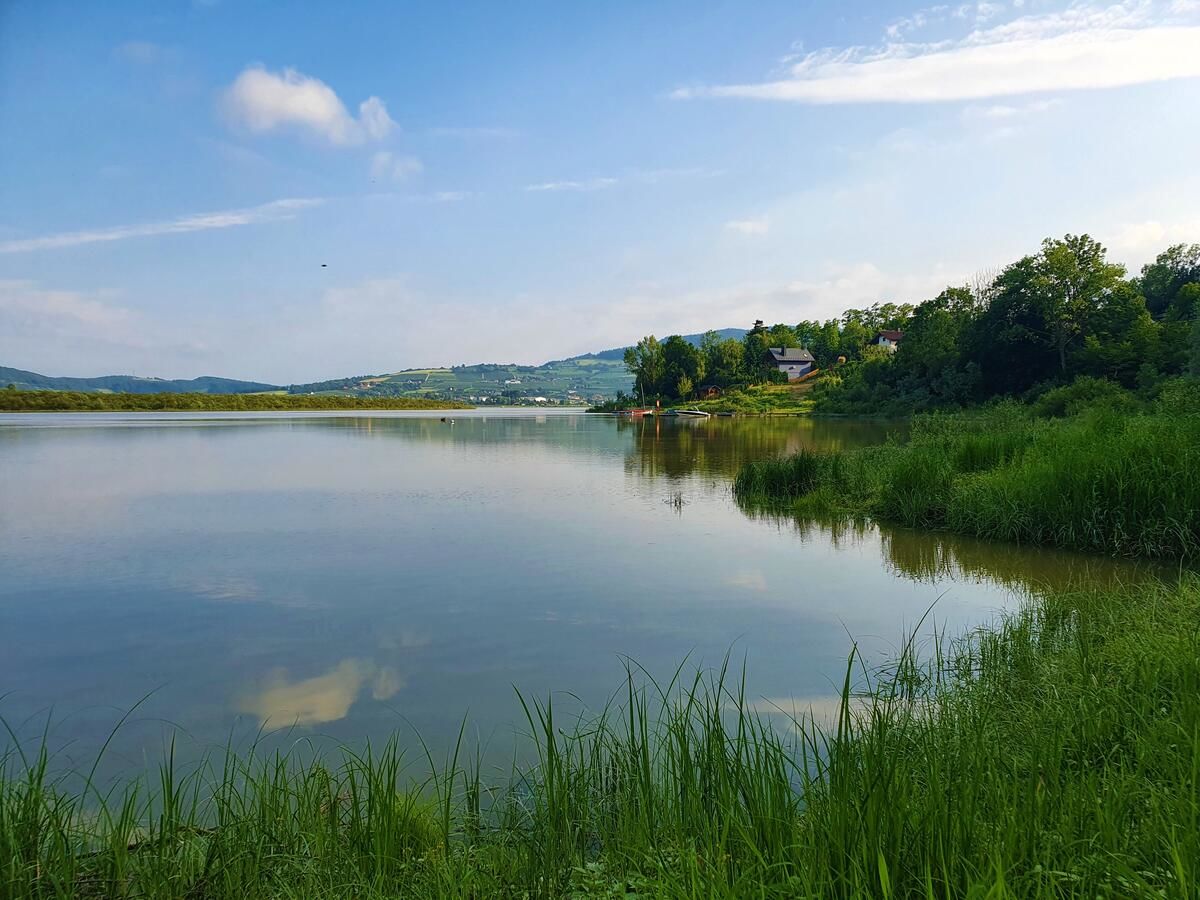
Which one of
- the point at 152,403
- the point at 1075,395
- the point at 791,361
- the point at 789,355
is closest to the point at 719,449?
the point at 1075,395

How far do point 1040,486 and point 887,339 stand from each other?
107 metres

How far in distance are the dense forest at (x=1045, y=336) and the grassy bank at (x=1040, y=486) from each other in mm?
20954

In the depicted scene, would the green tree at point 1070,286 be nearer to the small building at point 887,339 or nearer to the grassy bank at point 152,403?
the small building at point 887,339

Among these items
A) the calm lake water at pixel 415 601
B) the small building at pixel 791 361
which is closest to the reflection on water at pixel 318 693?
the calm lake water at pixel 415 601

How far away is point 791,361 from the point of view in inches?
4363

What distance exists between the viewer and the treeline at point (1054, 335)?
43.5m

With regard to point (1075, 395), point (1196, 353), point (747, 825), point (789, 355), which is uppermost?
point (789, 355)

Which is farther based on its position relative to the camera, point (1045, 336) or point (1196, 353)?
point (1045, 336)

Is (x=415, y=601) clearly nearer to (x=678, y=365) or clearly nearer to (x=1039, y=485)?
(x=1039, y=485)

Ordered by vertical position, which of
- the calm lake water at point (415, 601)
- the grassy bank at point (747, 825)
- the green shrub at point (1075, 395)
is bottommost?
the calm lake water at point (415, 601)

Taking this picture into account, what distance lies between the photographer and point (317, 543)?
1264 centimetres

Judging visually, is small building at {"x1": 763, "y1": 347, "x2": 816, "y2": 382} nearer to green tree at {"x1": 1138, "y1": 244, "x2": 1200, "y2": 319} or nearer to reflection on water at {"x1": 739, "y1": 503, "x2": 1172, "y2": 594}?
green tree at {"x1": 1138, "y1": 244, "x2": 1200, "y2": 319}

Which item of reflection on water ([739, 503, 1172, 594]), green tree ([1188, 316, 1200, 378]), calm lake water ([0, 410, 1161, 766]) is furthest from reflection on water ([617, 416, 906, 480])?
green tree ([1188, 316, 1200, 378])

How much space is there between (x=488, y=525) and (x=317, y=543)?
131 inches
